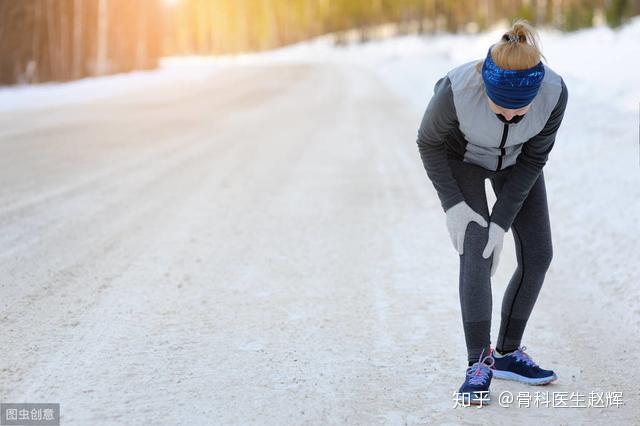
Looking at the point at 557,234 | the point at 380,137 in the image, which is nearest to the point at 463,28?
the point at 380,137

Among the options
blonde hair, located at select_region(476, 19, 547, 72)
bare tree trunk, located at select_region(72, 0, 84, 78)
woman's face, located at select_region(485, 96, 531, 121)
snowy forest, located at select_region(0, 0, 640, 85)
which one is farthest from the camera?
bare tree trunk, located at select_region(72, 0, 84, 78)

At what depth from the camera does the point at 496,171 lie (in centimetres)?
328

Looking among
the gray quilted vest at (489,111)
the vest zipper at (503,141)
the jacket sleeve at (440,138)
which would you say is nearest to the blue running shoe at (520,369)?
the jacket sleeve at (440,138)

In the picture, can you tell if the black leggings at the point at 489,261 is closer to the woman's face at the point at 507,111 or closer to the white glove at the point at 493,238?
the white glove at the point at 493,238

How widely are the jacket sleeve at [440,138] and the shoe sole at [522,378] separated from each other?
90 cm

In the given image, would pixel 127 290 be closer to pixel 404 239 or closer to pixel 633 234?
pixel 404 239

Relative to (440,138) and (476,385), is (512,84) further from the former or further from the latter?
(476,385)

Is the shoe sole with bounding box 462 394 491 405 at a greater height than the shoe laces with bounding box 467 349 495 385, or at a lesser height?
lesser

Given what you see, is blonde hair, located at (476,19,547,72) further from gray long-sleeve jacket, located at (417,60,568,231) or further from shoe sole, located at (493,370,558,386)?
shoe sole, located at (493,370,558,386)

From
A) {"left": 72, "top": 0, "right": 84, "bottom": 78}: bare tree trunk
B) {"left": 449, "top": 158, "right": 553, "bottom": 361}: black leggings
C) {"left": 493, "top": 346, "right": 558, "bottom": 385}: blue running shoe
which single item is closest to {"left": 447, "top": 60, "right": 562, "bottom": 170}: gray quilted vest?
{"left": 449, "top": 158, "right": 553, "bottom": 361}: black leggings

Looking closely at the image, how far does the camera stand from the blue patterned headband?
110 inches

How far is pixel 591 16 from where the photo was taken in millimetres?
23047

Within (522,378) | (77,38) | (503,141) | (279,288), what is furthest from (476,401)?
(77,38)

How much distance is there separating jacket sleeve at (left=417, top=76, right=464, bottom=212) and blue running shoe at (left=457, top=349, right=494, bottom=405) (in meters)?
0.73
